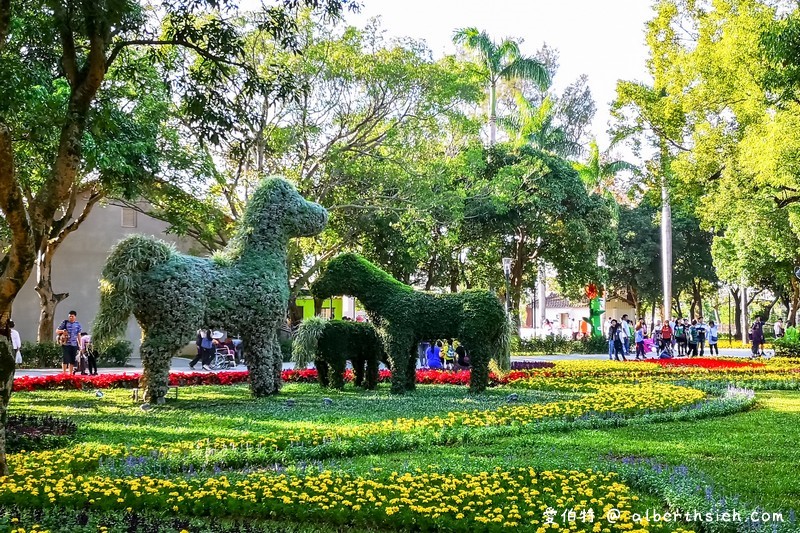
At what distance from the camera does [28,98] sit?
11.6 m

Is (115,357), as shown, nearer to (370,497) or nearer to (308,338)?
(308,338)

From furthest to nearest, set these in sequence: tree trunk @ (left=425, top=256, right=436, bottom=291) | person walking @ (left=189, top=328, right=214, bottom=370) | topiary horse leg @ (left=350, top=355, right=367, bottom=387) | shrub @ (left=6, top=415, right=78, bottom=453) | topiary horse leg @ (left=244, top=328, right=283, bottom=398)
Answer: tree trunk @ (left=425, top=256, right=436, bottom=291)
person walking @ (left=189, top=328, right=214, bottom=370)
topiary horse leg @ (left=350, top=355, right=367, bottom=387)
topiary horse leg @ (left=244, top=328, right=283, bottom=398)
shrub @ (left=6, top=415, right=78, bottom=453)

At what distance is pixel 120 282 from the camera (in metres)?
11.6

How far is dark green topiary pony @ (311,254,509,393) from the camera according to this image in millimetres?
13547

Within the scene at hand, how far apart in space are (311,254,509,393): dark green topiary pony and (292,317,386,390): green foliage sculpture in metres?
0.89

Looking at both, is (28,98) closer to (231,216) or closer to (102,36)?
(102,36)

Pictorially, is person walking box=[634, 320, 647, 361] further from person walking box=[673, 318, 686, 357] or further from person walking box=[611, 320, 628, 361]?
person walking box=[673, 318, 686, 357]

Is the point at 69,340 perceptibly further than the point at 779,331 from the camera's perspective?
No

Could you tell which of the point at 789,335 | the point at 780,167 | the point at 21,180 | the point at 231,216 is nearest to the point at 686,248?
the point at 789,335

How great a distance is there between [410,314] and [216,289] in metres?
3.65

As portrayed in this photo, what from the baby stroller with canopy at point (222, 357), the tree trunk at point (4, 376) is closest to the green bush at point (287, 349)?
the baby stroller with canopy at point (222, 357)

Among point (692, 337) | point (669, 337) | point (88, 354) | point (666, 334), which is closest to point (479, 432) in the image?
point (88, 354)

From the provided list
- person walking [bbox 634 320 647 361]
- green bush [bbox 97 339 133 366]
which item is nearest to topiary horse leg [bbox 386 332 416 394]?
green bush [bbox 97 339 133 366]

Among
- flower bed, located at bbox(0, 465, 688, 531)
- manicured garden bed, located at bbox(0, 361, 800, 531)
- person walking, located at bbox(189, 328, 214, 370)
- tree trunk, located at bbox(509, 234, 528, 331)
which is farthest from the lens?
tree trunk, located at bbox(509, 234, 528, 331)
